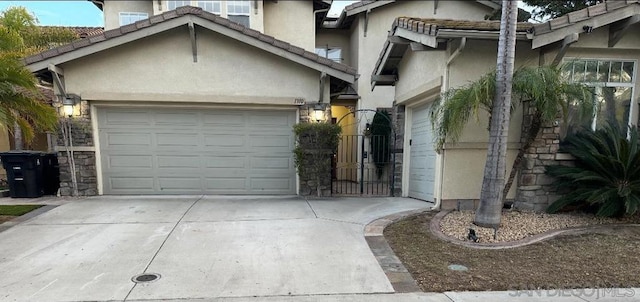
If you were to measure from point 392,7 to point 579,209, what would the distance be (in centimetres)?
878

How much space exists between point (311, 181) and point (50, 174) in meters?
6.32

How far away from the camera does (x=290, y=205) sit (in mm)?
6684

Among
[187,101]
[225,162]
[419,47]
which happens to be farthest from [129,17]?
[419,47]

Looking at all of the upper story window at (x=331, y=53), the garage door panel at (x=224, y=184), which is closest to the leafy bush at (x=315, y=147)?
the garage door panel at (x=224, y=184)

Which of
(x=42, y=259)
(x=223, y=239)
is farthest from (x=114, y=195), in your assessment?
Result: (x=223, y=239)

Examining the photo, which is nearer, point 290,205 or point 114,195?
point 290,205

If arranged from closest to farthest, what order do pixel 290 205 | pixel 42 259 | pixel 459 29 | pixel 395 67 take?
pixel 42 259 → pixel 459 29 → pixel 290 205 → pixel 395 67

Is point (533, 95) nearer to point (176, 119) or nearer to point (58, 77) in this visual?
point (176, 119)

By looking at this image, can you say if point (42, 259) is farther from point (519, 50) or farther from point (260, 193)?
point (519, 50)

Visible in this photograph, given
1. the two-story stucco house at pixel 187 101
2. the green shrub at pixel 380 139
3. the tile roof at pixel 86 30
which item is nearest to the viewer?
the two-story stucco house at pixel 187 101

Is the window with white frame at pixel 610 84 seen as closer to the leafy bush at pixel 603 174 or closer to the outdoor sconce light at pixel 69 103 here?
the leafy bush at pixel 603 174

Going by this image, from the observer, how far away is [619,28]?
5379 mm

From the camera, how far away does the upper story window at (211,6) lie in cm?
1073

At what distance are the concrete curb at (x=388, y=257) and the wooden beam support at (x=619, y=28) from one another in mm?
4647
